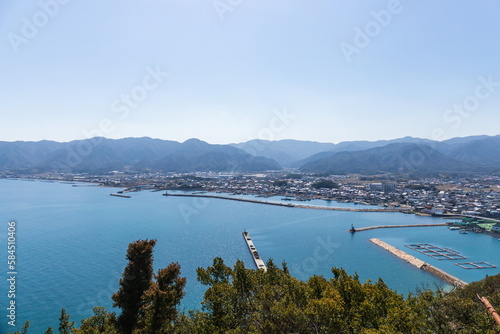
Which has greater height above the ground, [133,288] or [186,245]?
[133,288]

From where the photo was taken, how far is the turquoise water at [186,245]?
392 inches

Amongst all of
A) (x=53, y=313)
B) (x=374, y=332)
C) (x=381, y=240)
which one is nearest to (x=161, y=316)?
(x=374, y=332)

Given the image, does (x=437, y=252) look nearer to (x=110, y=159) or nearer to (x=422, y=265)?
(x=422, y=265)

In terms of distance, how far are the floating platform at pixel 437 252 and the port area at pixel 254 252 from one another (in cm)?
838

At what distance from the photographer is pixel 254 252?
1412cm

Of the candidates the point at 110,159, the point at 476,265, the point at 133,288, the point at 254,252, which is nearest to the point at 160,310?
the point at 133,288

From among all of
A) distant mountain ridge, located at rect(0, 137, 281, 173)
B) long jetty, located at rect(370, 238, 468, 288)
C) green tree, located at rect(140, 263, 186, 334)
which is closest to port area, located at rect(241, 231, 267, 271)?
green tree, located at rect(140, 263, 186, 334)

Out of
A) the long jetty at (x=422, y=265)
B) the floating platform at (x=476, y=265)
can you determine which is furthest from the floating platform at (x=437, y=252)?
the long jetty at (x=422, y=265)

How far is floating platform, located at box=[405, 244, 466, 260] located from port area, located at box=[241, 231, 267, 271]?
8.38m

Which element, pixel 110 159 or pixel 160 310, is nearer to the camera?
pixel 160 310

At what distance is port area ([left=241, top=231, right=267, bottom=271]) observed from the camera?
12.3 metres

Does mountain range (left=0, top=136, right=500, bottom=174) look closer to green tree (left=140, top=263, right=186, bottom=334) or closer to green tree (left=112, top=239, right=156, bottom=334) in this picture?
green tree (left=112, top=239, right=156, bottom=334)

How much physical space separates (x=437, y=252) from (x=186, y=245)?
1309 centimetres

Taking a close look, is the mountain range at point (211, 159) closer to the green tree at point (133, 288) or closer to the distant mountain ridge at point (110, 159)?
the distant mountain ridge at point (110, 159)
